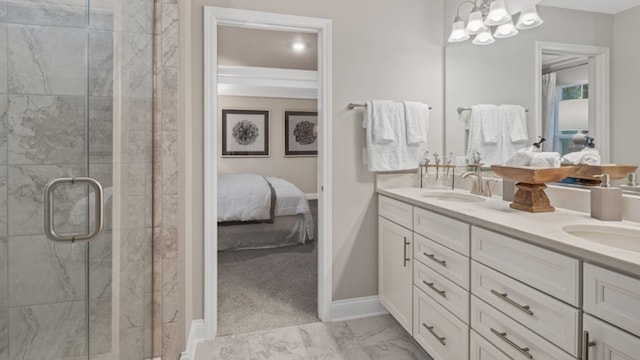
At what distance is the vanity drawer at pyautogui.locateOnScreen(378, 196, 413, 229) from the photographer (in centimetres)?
206

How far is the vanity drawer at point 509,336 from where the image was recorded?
1.14 m

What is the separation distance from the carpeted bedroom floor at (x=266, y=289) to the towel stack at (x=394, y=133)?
119cm

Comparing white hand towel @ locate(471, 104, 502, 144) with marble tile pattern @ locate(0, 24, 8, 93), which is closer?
marble tile pattern @ locate(0, 24, 8, 93)

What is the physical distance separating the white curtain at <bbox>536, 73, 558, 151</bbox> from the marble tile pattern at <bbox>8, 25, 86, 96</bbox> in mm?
2031

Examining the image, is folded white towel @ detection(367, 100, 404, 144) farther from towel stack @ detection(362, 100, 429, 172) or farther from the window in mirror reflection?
the window in mirror reflection

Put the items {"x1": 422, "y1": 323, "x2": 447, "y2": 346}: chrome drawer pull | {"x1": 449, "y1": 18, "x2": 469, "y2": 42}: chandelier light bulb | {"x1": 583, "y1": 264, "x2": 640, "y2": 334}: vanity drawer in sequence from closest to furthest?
{"x1": 583, "y1": 264, "x2": 640, "y2": 334}: vanity drawer → {"x1": 422, "y1": 323, "x2": 447, "y2": 346}: chrome drawer pull → {"x1": 449, "y1": 18, "x2": 469, "y2": 42}: chandelier light bulb

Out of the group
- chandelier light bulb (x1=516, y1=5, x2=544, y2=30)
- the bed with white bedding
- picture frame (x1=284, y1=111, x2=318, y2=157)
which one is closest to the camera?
chandelier light bulb (x1=516, y1=5, x2=544, y2=30)

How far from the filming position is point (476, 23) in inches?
88.5

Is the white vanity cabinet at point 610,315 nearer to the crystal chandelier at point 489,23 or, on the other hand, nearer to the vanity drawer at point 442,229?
the vanity drawer at point 442,229

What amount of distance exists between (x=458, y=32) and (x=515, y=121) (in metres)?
0.74

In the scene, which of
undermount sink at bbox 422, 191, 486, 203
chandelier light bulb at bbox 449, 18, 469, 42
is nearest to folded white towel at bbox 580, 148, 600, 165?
undermount sink at bbox 422, 191, 486, 203

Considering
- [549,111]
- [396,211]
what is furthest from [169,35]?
[549,111]

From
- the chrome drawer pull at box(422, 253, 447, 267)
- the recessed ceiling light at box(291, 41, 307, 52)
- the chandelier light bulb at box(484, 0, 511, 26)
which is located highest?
the recessed ceiling light at box(291, 41, 307, 52)

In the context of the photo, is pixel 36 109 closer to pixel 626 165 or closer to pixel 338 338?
pixel 338 338
